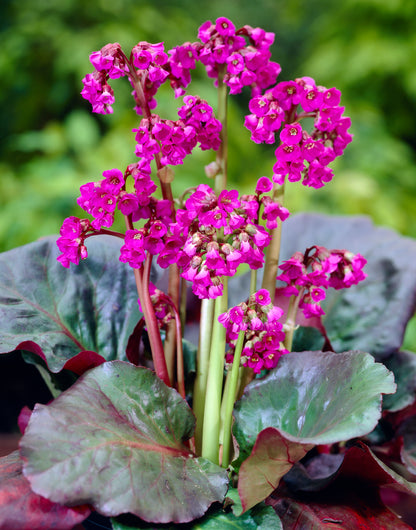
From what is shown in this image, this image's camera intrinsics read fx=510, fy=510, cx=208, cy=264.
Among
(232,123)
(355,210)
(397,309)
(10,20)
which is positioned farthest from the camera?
(10,20)

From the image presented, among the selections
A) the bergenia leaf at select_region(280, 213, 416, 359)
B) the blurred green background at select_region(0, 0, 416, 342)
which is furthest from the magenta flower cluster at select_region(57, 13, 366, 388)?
the blurred green background at select_region(0, 0, 416, 342)

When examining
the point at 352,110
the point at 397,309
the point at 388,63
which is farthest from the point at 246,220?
the point at 388,63

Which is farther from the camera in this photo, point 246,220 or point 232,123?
point 232,123

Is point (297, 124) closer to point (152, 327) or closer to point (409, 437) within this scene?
point (152, 327)

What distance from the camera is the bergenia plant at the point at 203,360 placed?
47 centimetres

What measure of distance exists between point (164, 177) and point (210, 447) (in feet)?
1.03

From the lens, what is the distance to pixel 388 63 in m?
2.78

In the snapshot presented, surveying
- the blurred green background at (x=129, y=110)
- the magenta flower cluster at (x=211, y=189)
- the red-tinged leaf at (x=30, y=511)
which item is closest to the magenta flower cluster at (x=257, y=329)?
the magenta flower cluster at (x=211, y=189)

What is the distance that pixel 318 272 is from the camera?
0.57 metres

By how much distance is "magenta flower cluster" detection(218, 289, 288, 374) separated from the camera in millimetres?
505

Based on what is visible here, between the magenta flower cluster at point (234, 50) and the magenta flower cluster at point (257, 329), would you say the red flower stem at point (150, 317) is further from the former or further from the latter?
the magenta flower cluster at point (234, 50)

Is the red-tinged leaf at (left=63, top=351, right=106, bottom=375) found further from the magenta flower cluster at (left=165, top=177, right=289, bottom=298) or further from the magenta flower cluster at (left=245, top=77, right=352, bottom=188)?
the magenta flower cluster at (left=245, top=77, right=352, bottom=188)

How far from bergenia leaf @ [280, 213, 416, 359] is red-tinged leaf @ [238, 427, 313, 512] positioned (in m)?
0.32

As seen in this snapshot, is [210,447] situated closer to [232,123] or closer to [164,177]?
[164,177]
